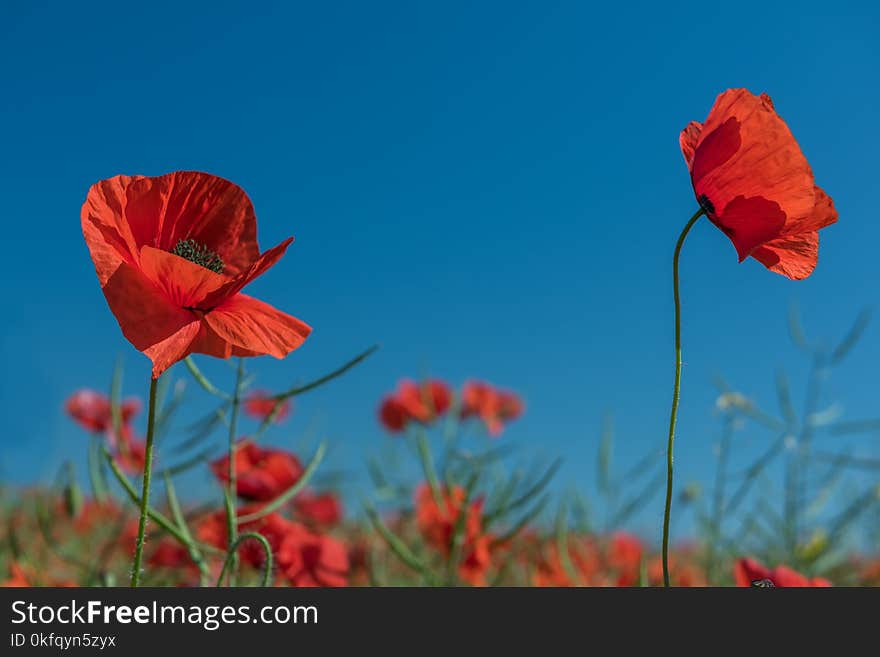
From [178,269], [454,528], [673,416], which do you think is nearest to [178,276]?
[178,269]

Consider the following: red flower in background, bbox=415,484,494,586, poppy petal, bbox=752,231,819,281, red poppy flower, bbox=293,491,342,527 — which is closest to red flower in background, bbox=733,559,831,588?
poppy petal, bbox=752,231,819,281

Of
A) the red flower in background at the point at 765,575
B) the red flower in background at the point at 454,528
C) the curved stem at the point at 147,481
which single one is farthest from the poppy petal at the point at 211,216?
the red flower in background at the point at 454,528

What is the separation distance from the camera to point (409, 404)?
98.2 inches

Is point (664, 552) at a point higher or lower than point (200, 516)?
lower

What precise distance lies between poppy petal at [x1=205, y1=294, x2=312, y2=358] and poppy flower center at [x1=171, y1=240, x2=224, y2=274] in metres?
0.08

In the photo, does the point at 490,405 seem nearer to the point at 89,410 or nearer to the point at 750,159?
the point at 89,410

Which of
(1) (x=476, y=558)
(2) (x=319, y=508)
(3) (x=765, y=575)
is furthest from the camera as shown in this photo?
(2) (x=319, y=508)

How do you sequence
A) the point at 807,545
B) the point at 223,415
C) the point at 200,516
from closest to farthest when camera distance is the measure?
the point at 223,415
the point at 200,516
the point at 807,545

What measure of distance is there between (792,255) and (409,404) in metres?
1.75
